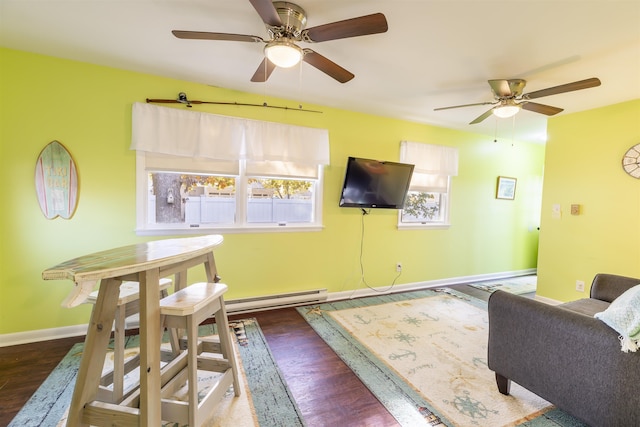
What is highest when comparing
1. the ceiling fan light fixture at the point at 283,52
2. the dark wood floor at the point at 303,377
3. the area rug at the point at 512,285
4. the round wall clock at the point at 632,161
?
the ceiling fan light fixture at the point at 283,52

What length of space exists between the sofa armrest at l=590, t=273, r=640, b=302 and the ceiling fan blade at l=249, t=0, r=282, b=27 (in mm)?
3379

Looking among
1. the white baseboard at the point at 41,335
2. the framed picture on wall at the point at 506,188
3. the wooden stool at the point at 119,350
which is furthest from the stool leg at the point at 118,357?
the framed picture on wall at the point at 506,188

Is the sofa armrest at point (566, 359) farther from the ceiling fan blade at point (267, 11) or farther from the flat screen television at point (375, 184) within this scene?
the ceiling fan blade at point (267, 11)

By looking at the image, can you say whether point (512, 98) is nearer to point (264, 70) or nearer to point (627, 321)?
point (627, 321)

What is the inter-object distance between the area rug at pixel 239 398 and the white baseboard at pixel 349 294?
0.98 ft

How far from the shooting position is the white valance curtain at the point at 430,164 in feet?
12.9

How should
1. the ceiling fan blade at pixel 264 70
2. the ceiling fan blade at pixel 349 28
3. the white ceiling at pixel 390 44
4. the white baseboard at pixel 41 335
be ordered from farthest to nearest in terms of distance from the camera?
the white baseboard at pixel 41 335 < the ceiling fan blade at pixel 264 70 < the white ceiling at pixel 390 44 < the ceiling fan blade at pixel 349 28

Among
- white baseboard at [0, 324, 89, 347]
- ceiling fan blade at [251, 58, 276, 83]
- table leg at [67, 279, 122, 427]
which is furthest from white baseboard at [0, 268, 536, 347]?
ceiling fan blade at [251, 58, 276, 83]

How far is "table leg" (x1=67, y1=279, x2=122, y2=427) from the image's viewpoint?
118 cm

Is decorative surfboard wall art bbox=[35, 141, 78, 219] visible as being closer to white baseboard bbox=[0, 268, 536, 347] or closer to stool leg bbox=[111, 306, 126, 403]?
white baseboard bbox=[0, 268, 536, 347]

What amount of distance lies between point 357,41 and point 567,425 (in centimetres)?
283

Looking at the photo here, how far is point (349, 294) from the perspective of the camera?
369cm

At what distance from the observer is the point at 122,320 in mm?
1540

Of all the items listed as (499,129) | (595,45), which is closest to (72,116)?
(595,45)
